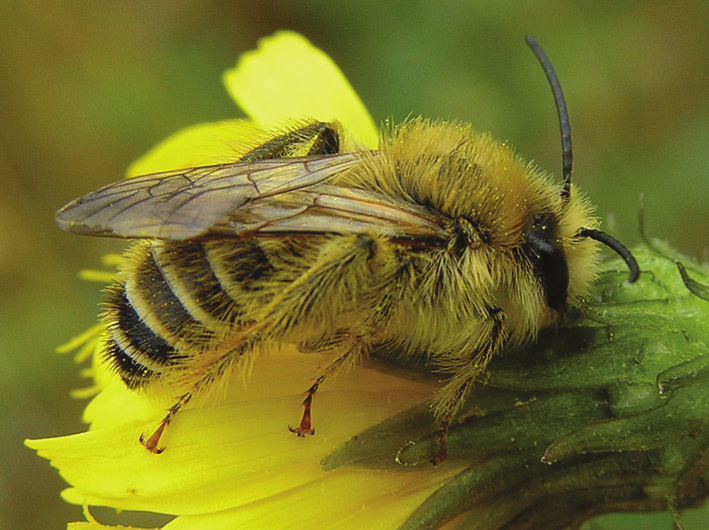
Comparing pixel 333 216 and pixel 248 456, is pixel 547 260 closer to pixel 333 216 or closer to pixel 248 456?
pixel 333 216

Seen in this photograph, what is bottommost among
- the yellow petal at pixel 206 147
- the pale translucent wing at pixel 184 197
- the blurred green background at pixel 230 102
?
Answer: the blurred green background at pixel 230 102

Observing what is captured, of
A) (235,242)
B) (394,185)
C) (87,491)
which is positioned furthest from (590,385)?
(87,491)

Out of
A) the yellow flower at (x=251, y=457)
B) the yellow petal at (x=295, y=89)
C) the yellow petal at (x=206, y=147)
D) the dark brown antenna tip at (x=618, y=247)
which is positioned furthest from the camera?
the yellow petal at (x=295, y=89)

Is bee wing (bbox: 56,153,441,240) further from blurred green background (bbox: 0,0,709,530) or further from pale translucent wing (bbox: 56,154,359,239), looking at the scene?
blurred green background (bbox: 0,0,709,530)

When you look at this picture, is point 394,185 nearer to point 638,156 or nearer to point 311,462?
point 311,462

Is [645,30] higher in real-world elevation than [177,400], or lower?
lower

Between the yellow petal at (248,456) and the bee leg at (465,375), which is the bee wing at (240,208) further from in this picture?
the yellow petal at (248,456)

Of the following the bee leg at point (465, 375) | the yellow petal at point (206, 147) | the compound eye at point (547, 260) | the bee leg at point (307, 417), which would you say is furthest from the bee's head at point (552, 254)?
the yellow petal at point (206, 147)
